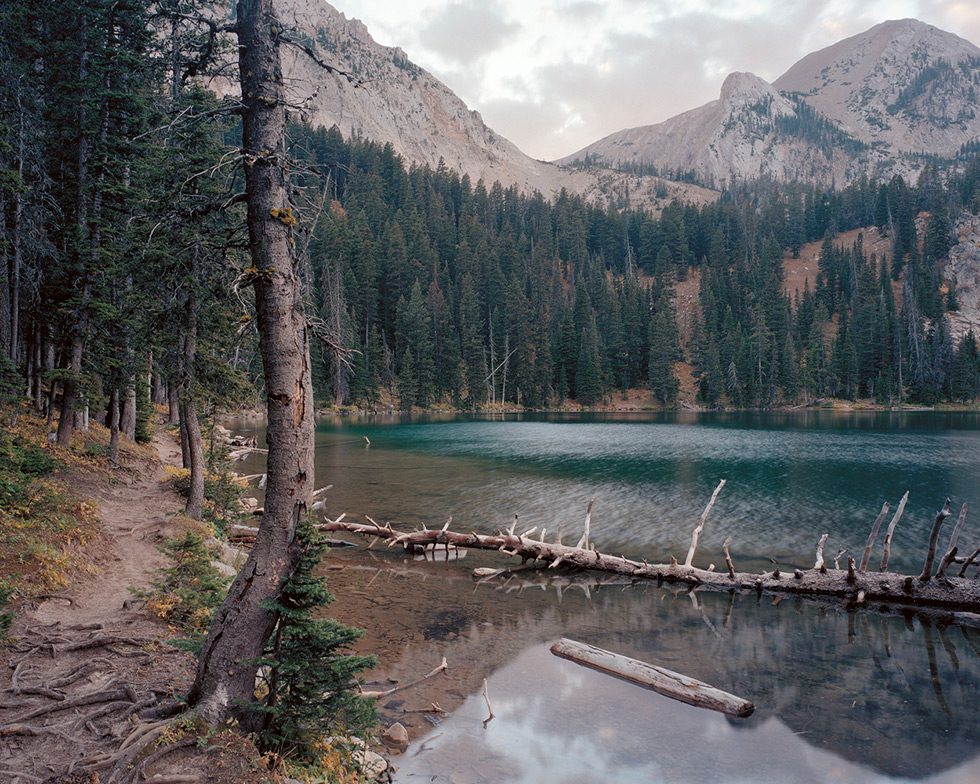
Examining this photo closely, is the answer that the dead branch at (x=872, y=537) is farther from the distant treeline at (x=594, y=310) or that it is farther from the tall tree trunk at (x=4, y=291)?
the distant treeline at (x=594, y=310)

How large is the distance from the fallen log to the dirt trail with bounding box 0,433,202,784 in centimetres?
581

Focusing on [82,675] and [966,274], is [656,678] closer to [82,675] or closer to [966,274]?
[82,675]

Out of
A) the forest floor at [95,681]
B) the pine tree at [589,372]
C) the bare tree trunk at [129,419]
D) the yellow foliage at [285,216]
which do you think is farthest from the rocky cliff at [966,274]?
the forest floor at [95,681]

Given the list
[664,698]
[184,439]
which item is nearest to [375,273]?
[184,439]

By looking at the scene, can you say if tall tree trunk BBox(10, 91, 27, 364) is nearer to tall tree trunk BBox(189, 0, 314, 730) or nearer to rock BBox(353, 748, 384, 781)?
tall tree trunk BBox(189, 0, 314, 730)

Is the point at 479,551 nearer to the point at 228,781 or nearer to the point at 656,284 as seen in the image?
the point at 228,781

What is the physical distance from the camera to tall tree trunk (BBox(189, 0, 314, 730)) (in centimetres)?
544

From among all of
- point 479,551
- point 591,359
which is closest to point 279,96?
point 479,551

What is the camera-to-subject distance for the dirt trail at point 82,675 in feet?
17.0

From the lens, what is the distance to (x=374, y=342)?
314 ft

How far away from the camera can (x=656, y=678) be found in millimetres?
10156

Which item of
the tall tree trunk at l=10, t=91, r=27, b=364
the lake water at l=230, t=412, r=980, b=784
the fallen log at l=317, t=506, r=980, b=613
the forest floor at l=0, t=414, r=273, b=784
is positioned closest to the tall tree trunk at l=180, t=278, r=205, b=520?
the forest floor at l=0, t=414, r=273, b=784

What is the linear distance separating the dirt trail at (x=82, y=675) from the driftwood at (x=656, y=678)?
22.6 ft

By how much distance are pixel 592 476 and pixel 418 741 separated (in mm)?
27661
